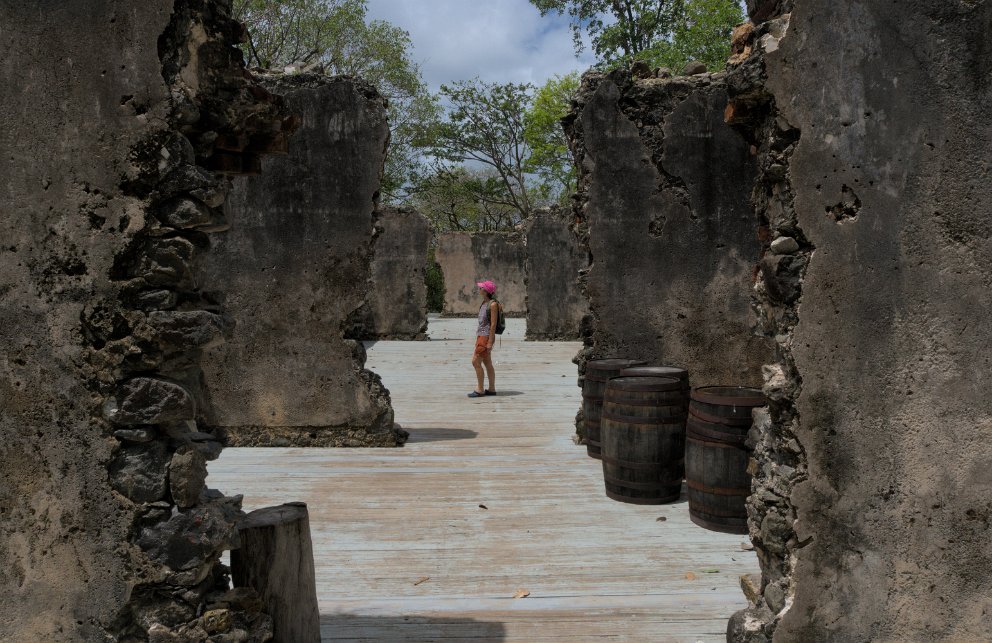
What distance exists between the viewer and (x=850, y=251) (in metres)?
3.08

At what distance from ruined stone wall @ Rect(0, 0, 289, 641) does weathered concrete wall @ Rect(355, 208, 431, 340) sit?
15525 millimetres

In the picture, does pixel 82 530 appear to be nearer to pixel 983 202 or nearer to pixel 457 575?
pixel 457 575

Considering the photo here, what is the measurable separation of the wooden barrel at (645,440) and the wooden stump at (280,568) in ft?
9.91

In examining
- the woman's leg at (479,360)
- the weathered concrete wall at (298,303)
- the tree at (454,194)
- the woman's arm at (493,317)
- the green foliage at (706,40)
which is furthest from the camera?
the tree at (454,194)

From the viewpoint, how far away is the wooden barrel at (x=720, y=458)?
16.5ft

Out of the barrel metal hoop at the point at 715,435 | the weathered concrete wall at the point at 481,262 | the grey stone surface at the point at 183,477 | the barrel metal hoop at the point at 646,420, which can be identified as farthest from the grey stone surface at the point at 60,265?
the weathered concrete wall at the point at 481,262

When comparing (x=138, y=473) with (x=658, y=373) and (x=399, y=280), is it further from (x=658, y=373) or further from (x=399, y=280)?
(x=399, y=280)

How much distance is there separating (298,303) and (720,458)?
4.44 metres

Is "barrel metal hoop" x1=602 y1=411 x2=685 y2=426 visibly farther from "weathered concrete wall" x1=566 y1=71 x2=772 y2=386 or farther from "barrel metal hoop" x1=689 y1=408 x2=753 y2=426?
"weathered concrete wall" x1=566 y1=71 x2=772 y2=386

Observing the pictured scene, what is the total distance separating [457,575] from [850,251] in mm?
2810

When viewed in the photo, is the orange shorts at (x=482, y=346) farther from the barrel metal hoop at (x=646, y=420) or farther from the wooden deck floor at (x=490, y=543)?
the barrel metal hoop at (x=646, y=420)

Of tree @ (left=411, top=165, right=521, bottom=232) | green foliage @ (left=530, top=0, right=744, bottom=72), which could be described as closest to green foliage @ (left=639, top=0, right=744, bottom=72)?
green foliage @ (left=530, top=0, right=744, bottom=72)

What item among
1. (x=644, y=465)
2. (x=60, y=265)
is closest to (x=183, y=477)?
(x=60, y=265)

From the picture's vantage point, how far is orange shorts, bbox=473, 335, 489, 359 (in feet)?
33.8
